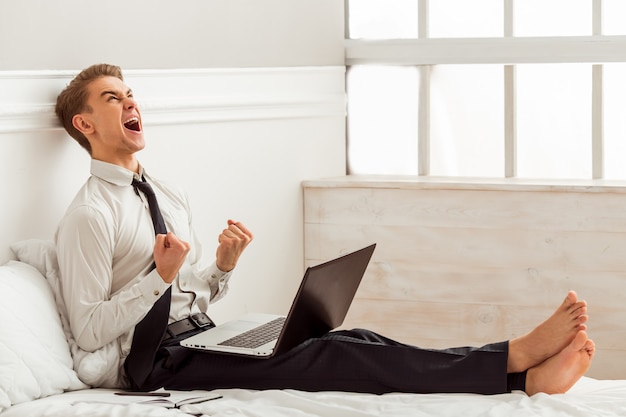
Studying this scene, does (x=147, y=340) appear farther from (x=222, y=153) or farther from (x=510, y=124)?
(x=510, y=124)

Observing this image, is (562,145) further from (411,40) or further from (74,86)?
(74,86)

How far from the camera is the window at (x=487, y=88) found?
3736 mm

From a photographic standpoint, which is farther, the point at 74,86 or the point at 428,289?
the point at 428,289

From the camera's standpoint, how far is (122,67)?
2.79 meters

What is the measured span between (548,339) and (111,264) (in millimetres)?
1033

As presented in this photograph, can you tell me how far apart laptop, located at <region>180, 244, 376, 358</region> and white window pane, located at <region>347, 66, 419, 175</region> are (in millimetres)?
1487

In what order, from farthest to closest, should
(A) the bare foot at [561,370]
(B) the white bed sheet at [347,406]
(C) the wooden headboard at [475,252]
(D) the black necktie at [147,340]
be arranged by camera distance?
(C) the wooden headboard at [475,252], (D) the black necktie at [147,340], (A) the bare foot at [561,370], (B) the white bed sheet at [347,406]

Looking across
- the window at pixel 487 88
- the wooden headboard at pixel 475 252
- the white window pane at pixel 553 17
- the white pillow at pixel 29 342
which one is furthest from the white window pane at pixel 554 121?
the white pillow at pixel 29 342

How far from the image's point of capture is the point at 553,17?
377 centimetres

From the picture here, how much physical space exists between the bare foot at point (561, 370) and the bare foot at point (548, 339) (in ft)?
0.05

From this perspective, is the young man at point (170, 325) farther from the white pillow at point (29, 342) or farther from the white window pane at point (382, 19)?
the white window pane at point (382, 19)

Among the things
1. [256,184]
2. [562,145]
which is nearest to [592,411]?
[256,184]

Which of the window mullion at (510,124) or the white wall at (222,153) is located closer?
the white wall at (222,153)

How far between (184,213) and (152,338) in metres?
0.42
